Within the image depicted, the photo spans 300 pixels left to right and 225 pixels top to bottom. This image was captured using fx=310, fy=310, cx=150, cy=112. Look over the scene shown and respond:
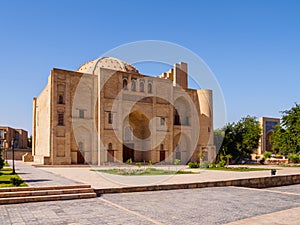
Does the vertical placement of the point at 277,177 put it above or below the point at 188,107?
below

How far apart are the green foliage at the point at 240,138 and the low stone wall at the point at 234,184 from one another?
22575 mm

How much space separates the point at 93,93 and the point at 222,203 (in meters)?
23.4

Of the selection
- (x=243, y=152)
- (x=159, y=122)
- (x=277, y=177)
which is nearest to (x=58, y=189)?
(x=277, y=177)

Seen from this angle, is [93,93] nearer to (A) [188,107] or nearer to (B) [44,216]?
(A) [188,107]

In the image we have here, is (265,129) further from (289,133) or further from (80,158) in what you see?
(80,158)

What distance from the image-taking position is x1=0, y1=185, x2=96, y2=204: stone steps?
972 cm

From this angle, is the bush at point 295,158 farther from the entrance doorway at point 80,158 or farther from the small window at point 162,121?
the entrance doorway at point 80,158

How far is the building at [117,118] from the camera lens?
29.9 metres

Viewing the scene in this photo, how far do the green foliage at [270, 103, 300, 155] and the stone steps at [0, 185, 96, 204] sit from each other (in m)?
30.5

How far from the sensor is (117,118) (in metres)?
31.5

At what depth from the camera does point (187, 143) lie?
1518 inches

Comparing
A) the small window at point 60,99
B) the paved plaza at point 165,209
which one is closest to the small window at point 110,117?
the small window at point 60,99

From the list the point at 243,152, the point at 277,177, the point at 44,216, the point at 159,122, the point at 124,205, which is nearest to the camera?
the point at 44,216

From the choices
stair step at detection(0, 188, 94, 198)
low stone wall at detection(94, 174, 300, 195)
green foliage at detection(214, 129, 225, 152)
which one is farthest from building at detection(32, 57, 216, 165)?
stair step at detection(0, 188, 94, 198)
